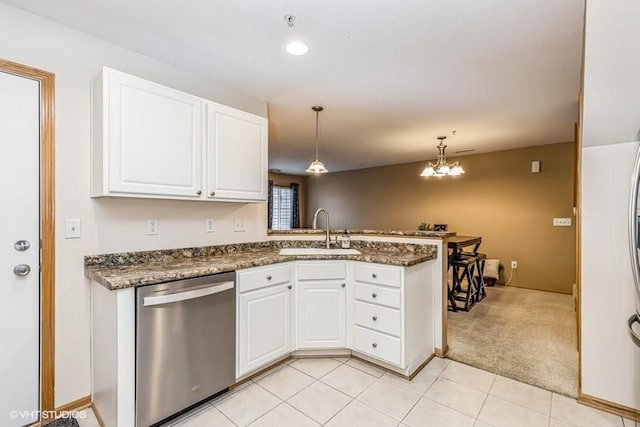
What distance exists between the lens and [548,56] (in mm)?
2104

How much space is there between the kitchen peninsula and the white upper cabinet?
0.52 meters

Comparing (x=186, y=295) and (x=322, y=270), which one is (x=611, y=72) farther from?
(x=186, y=295)

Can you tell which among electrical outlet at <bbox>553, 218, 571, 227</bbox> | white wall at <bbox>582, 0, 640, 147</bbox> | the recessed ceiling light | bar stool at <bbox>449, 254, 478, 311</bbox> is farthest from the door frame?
electrical outlet at <bbox>553, 218, 571, 227</bbox>

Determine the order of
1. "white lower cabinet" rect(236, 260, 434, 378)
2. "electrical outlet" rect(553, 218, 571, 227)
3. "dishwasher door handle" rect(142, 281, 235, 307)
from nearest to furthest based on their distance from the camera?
"dishwasher door handle" rect(142, 281, 235, 307) < "white lower cabinet" rect(236, 260, 434, 378) < "electrical outlet" rect(553, 218, 571, 227)

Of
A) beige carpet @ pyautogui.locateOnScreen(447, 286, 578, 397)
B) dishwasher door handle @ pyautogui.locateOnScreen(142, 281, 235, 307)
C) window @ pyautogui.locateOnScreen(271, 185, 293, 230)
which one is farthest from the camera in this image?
window @ pyautogui.locateOnScreen(271, 185, 293, 230)

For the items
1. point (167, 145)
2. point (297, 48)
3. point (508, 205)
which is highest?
point (297, 48)

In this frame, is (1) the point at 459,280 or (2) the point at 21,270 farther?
(1) the point at 459,280

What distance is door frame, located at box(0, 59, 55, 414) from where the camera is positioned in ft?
5.58

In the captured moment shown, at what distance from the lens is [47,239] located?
1.71 m

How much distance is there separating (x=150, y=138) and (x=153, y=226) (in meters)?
0.65

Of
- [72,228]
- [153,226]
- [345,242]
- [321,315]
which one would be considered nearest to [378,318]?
[321,315]

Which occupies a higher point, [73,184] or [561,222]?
[73,184]

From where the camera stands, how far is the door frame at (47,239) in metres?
1.70

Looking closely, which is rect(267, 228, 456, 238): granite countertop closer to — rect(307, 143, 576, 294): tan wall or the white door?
the white door
